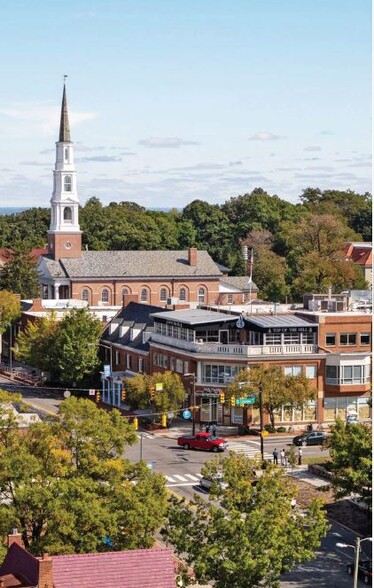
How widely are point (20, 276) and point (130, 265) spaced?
12.9 metres

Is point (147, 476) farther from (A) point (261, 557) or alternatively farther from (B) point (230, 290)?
(B) point (230, 290)

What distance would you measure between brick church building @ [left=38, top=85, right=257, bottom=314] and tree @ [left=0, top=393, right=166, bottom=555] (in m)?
90.6

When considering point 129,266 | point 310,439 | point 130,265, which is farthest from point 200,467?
point 130,265

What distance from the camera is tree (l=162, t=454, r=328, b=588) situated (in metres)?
46.9

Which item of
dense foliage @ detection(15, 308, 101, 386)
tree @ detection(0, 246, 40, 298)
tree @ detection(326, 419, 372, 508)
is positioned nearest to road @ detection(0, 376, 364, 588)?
dense foliage @ detection(15, 308, 101, 386)

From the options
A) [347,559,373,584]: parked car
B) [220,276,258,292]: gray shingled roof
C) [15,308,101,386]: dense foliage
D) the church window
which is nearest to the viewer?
[347,559,373,584]: parked car

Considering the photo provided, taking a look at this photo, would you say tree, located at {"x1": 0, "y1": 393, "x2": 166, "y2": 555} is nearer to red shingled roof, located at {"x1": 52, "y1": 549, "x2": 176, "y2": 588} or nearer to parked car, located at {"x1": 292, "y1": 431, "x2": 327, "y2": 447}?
red shingled roof, located at {"x1": 52, "y1": 549, "x2": 176, "y2": 588}

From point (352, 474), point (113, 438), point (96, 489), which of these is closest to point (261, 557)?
point (96, 489)

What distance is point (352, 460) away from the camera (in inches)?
2559

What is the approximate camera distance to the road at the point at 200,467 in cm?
5750

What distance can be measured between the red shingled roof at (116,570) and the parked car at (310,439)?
45412mm

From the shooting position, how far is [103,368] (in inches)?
4267

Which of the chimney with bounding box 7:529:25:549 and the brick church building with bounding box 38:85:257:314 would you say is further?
the brick church building with bounding box 38:85:257:314

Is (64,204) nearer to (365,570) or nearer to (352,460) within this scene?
(352,460)
